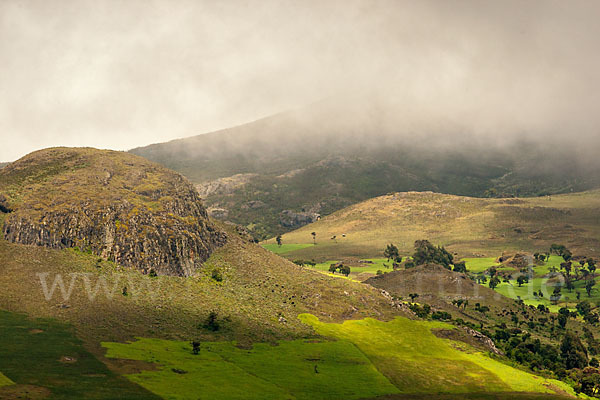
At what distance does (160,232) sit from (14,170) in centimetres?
7351

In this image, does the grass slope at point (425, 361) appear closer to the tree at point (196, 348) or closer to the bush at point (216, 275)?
the bush at point (216, 275)

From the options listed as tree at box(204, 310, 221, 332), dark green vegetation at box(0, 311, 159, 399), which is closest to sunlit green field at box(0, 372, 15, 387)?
dark green vegetation at box(0, 311, 159, 399)

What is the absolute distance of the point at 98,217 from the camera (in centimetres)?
16562

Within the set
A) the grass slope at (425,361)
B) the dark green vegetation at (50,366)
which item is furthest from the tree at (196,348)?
the grass slope at (425,361)

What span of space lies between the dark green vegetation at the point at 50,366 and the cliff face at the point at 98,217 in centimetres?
4729

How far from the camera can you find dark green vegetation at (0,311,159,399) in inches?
3004

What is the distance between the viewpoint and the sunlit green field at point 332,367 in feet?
322

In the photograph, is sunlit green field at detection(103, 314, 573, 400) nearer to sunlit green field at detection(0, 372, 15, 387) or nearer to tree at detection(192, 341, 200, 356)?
tree at detection(192, 341, 200, 356)

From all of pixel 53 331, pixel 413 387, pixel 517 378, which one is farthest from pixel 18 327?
pixel 517 378

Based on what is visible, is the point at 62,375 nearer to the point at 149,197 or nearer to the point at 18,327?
the point at 18,327

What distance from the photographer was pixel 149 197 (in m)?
192

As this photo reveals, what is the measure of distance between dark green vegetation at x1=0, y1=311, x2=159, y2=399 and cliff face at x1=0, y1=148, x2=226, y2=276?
155ft

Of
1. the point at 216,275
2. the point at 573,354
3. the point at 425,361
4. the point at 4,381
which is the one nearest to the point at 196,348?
the point at 4,381

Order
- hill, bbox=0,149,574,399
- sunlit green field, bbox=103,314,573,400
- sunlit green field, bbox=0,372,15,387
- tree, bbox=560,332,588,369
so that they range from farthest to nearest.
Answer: tree, bbox=560,332,588,369
sunlit green field, bbox=103,314,573,400
hill, bbox=0,149,574,399
sunlit green field, bbox=0,372,15,387
